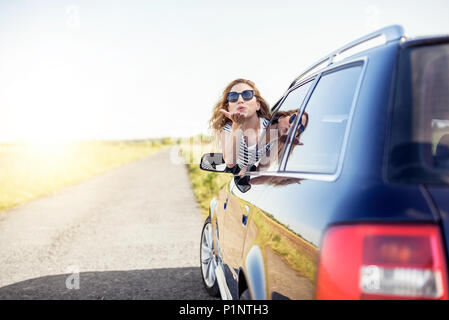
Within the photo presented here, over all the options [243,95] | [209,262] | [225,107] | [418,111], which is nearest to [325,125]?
[418,111]

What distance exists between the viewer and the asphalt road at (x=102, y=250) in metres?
4.68

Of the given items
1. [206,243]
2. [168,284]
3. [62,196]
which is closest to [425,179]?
[206,243]

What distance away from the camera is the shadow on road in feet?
14.5

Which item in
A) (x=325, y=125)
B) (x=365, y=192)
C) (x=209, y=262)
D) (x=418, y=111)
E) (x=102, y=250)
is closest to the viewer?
(x=365, y=192)

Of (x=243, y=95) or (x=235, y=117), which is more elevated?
(x=243, y=95)

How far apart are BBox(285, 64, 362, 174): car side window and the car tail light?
1.30 ft

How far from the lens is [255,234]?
7.06 feet

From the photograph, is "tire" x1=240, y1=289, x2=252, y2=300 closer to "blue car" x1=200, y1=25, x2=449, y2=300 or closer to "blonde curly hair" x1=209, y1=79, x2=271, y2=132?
"blue car" x1=200, y1=25, x2=449, y2=300

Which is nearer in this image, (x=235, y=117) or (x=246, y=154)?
(x=235, y=117)

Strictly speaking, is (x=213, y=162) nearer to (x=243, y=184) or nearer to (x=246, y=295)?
(x=243, y=184)

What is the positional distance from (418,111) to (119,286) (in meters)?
4.15

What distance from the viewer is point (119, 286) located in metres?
4.77

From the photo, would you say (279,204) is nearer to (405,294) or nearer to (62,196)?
(405,294)

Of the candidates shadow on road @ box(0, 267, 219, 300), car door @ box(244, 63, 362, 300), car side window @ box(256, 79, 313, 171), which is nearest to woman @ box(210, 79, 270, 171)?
car side window @ box(256, 79, 313, 171)
